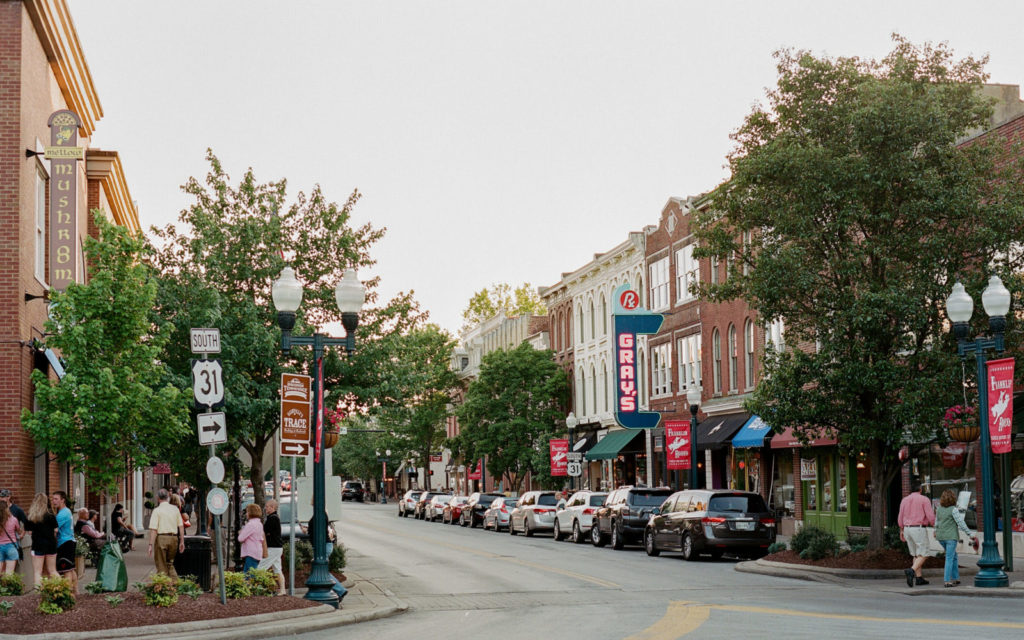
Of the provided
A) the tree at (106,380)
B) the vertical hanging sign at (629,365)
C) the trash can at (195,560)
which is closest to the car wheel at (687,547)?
the tree at (106,380)

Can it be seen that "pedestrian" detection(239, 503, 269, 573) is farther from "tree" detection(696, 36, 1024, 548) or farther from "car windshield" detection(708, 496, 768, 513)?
"car windshield" detection(708, 496, 768, 513)

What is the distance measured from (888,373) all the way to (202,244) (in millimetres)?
13714

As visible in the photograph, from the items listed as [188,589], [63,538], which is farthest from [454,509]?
[188,589]

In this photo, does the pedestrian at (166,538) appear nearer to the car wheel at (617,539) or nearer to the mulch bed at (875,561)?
the mulch bed at (875,561)

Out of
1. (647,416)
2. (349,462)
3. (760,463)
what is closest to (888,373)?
(760,463)

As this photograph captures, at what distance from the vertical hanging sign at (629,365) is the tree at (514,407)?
43.1 ft

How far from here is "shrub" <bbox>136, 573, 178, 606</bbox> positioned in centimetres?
1505

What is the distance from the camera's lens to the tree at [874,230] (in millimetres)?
22625

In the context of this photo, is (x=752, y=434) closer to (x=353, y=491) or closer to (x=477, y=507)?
(x=477, y=507)

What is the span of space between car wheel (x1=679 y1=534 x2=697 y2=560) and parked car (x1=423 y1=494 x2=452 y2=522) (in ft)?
104

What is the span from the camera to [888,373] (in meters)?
22.4

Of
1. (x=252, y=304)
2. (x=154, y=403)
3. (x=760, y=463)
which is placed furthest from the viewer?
(x=760, y=463)

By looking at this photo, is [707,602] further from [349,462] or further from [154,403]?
[349,462]

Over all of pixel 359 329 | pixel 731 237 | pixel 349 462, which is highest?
pixel 731 237
